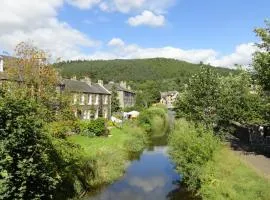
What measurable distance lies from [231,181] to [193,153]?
500 cm

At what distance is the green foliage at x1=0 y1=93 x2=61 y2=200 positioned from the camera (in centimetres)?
1438

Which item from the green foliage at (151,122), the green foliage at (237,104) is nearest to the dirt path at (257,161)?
the green foliage at (237,104)

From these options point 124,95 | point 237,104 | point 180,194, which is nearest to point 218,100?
point 237,104

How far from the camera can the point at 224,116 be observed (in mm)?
35781

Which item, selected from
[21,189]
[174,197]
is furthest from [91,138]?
[21,189]

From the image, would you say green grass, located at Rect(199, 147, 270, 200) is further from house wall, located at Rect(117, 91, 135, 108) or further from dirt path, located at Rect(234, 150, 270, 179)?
house wall, located at Rect(117, 91, 135, 108)

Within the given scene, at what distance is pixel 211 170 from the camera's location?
23.8 metres

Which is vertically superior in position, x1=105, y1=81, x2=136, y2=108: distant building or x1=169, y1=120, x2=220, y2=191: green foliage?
x1=105, y1=81, x2=136, y2=108: distant building

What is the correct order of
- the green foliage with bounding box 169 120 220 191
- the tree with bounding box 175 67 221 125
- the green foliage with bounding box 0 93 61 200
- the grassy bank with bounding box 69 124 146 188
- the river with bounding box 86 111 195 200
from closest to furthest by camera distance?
the green foliage with bounding box 0 93 61 200
the green foliage with bounding box 169 120 220 191
the river with bounding box 86 111 195 200
the grassy bank with bounding box 69 124 146 188
the tree with bounding box 175 67 221 125

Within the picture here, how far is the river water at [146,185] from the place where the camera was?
91.4 ft

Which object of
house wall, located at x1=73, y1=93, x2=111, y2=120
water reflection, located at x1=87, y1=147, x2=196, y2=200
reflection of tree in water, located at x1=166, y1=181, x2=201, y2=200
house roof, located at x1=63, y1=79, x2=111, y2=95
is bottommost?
water reflection, located at x1=87, y1=147, x2=196, y2=200

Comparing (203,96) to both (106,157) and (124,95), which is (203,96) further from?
(124,95)

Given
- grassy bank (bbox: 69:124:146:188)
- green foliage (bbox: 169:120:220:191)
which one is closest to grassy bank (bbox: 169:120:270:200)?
green foliage (bbox: 169:120:220:191)

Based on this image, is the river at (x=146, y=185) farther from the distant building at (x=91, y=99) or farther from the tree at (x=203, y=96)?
the distant building at (x=91, y=99)
